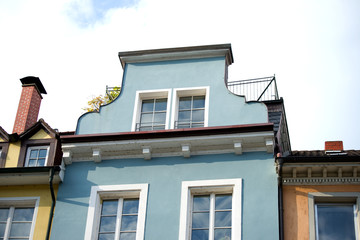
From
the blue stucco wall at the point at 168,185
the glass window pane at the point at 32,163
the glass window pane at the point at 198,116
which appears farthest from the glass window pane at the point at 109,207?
the glass window pane at the point at 198,116

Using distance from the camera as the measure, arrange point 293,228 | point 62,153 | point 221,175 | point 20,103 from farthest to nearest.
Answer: point 20,103 → point 62,153 → point 221,175 → point 293,228

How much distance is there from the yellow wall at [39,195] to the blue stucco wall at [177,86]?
2.02 metres

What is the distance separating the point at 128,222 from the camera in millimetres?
18453

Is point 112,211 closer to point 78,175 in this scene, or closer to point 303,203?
point 78,175

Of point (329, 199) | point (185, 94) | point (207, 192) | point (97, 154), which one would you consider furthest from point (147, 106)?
point (329, 199)

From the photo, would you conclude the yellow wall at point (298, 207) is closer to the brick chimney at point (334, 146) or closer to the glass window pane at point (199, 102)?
the brick chimney at point (334, 146)

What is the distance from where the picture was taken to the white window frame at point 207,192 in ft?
57.7

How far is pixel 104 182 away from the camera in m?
19.2

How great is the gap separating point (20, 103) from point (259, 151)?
29.8 ft

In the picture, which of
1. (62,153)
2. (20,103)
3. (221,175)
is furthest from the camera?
(20,103)

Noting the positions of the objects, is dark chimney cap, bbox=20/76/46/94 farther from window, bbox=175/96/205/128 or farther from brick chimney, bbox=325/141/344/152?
brick chimney, bbox=325/141/344/152

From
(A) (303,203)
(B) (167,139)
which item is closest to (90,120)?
(B) (167,139)

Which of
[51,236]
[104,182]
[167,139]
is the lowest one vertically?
[51,236]

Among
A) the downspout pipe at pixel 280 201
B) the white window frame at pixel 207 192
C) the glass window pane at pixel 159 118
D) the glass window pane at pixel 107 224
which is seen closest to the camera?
the downspout pipe at pixel 280 201
